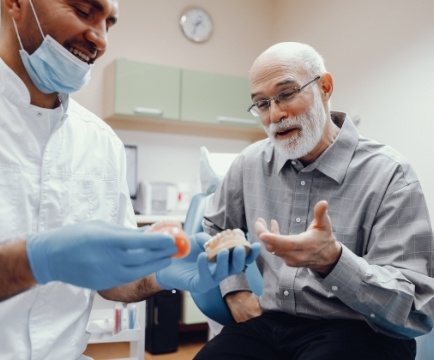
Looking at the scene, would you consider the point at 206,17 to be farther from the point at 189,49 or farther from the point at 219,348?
the point at 219,348

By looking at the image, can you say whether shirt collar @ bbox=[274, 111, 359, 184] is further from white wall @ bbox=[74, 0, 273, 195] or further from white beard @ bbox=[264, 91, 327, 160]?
white wall @ bbox=[74, 0, 273, 195]

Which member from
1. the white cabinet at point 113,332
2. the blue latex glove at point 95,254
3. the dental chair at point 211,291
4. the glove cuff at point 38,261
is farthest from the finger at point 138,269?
the white cabinet at point 113,332

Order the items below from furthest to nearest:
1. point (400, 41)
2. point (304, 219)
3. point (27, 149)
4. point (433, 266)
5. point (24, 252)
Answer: point (400, 41) < point (304, 219) < point (433, 266) < point (27, 149) < point (24, 252)

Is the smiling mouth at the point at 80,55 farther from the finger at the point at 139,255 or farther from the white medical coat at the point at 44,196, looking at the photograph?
the finger at the point at 139,255

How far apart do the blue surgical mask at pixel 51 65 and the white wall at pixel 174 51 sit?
2.44 meters

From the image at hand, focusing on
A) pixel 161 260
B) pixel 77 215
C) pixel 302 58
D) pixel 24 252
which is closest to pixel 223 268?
pixel 161 260

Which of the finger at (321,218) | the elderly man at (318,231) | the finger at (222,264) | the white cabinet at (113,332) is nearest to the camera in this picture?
the finger at (222,264)

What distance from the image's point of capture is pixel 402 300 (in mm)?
1175

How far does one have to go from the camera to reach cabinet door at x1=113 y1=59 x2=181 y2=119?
10.9ft

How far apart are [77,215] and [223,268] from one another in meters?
0.50

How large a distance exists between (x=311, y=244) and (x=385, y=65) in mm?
2312

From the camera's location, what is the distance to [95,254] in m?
0.78

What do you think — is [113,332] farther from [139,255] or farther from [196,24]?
[196,24]

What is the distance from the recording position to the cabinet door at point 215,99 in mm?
3547
